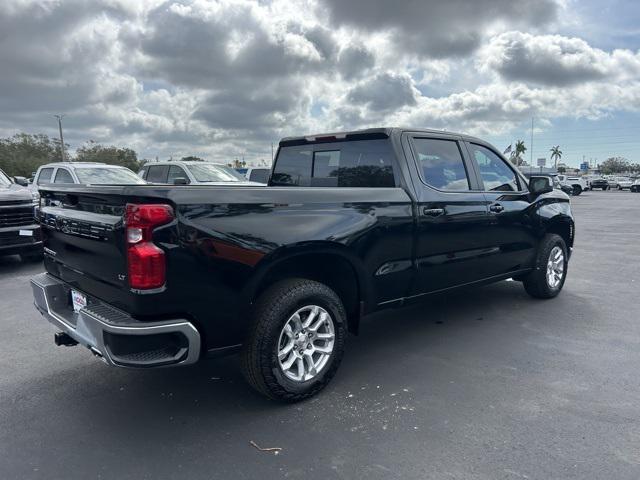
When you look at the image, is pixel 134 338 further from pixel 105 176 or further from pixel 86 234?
pixel 105 176

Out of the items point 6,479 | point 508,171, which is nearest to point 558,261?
point 508,171

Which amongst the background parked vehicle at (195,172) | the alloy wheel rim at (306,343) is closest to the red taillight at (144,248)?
the alloy wheel rim at (306,343)

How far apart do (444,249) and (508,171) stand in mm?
1598

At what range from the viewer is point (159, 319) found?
2729 millimetres

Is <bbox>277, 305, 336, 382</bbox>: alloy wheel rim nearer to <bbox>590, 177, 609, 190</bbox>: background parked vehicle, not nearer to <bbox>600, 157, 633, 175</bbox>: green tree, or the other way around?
<bbox>590, 177, 609, 190</bbox>: background parked vehicle

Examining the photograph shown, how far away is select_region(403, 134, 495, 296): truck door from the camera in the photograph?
409 centimetres

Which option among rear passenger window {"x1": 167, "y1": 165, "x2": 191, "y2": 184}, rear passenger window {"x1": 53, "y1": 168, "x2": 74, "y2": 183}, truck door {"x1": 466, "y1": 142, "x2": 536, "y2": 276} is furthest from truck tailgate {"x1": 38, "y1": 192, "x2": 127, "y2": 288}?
rear passenger window {"x1": 167, "y1": 165, "x2": 191, "y2": 184}

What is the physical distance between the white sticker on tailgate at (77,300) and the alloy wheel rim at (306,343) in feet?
4.41

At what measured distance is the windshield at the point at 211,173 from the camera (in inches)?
550

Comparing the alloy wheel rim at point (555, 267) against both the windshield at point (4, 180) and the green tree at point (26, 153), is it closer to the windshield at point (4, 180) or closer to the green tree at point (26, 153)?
the windshield at point (4, 180)

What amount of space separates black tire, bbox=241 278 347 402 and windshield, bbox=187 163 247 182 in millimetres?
11111

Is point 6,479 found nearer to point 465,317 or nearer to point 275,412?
point 275,412

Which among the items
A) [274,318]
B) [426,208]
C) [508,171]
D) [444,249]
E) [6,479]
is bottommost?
[6,479]

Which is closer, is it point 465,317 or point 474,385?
point 474,385
